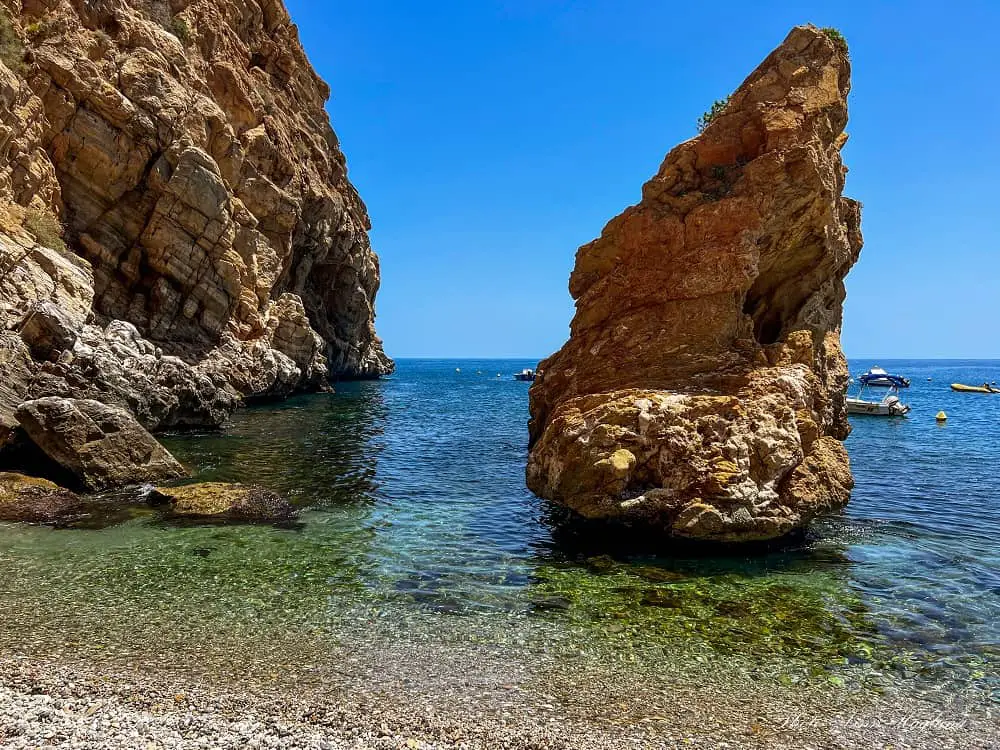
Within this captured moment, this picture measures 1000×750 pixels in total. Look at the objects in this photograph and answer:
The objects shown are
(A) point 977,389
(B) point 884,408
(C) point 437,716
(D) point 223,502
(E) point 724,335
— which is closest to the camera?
(C) point 437,716

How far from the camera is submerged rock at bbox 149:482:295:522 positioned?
16672mm

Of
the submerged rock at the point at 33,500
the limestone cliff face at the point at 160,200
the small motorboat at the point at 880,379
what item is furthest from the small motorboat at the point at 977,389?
the submerged rock at the point at 33,500

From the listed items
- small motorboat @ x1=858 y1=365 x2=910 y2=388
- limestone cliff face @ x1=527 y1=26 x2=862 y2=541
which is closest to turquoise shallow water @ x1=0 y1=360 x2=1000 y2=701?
limestone cliff face @ x1=527 y1=26 x2=862 y2=541

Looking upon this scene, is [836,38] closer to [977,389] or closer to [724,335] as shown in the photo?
[724,335]

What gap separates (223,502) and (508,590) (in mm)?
9978

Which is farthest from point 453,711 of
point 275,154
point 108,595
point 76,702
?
point 275,154

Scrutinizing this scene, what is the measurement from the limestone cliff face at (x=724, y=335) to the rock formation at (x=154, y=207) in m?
19.6

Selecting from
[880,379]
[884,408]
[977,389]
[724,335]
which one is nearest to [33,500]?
[724,335]

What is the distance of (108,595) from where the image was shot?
10945 millimetres

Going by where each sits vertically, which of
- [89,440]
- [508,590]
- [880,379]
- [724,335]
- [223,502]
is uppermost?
[724,335]

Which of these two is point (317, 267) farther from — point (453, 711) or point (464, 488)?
point (453, 711)

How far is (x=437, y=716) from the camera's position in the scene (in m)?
7.56

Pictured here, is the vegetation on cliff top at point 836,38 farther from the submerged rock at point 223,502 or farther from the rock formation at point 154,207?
the rock formation at point 154,207

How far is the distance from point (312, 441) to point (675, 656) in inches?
1034
